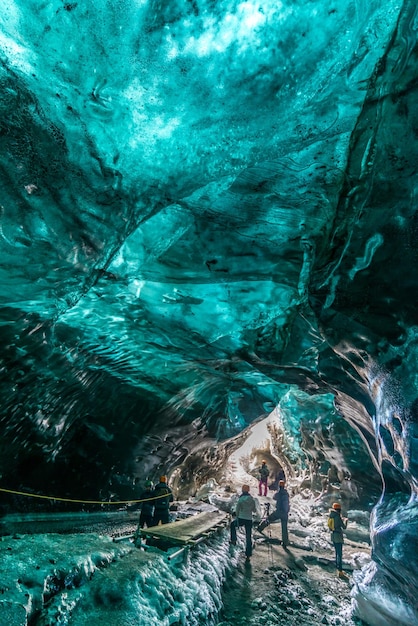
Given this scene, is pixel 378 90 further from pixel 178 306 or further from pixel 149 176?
pixel 178 306

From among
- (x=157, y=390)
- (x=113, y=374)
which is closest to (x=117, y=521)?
(x=157, y=390)

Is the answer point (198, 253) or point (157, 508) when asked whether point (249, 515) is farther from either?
point (198, 253)

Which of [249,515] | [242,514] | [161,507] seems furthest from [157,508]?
[249,515]

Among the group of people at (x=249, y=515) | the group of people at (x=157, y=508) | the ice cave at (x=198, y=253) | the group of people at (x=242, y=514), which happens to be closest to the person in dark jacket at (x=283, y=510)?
the group of people at (x=249, y=515)

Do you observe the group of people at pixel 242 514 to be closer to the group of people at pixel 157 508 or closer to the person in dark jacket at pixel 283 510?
the group of people at pixel 157 508

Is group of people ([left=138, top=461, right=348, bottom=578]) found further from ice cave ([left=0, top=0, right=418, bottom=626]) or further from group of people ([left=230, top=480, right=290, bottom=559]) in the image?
ice cave ([left=0, top=0, right=418, bottom=626])

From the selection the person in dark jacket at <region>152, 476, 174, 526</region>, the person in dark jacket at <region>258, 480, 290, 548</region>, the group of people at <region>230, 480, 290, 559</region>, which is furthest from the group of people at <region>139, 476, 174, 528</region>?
the person in dark jacket at <region>258, 480, 290, 548</region>

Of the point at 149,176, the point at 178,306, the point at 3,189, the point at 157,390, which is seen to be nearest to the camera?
the point at 3,189

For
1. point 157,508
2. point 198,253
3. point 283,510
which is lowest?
point 157,508
